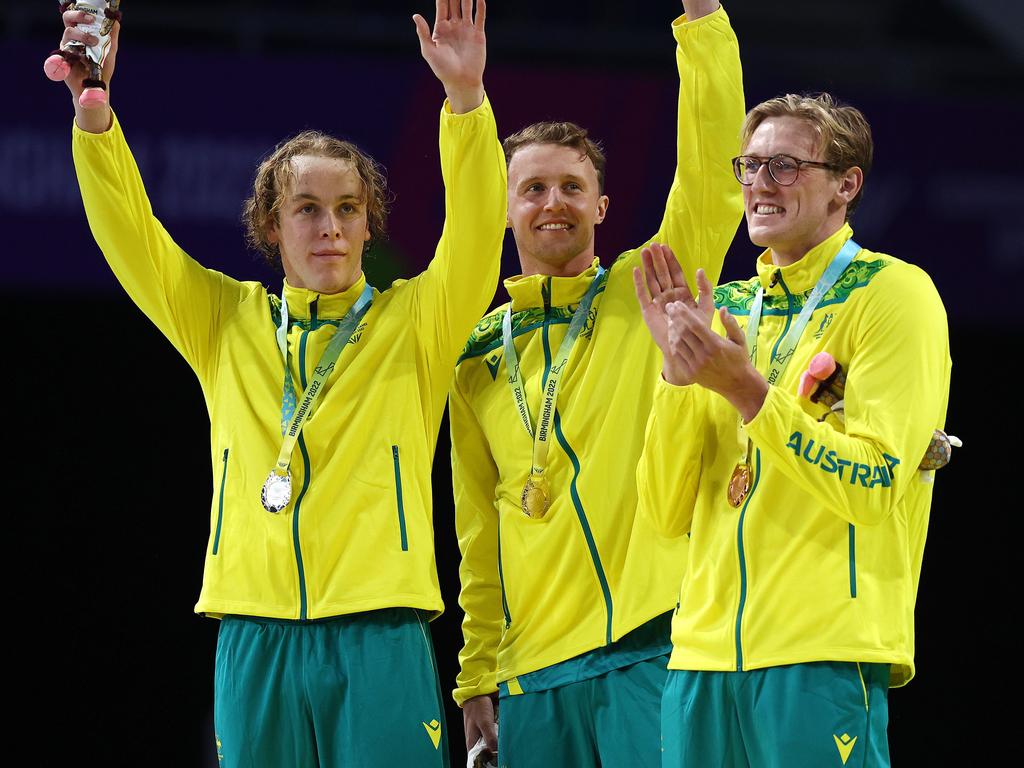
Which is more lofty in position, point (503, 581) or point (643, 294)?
point (643, 294)

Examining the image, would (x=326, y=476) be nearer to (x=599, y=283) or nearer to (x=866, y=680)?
(x=599, y=283)

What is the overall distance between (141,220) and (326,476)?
0.86 metres

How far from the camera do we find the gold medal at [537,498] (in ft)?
12.8

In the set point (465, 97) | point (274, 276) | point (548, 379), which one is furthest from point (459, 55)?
point (274, 276)

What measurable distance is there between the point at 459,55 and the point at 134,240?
96cm

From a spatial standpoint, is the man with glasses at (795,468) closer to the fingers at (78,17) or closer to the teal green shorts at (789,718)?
the teal green shorts at (789,718)

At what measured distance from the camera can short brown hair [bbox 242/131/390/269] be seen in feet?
13.5

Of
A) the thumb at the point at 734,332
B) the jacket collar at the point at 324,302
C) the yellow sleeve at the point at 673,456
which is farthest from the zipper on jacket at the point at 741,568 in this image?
the jacket collar at the point at 324,302

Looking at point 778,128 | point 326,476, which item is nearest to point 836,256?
point 778,128

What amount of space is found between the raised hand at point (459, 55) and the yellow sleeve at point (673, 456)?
2.90 ft

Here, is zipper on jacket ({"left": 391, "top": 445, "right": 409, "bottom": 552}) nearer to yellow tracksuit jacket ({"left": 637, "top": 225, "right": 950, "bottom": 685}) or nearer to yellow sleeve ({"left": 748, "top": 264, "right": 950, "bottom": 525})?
yellow tracksuit jacket ({"left": 637, "top": 225, "right": 950, "bottom": 685})

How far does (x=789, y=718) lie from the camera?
3.03 metres

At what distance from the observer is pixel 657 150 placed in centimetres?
654

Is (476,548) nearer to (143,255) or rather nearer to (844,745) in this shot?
(143,255)
